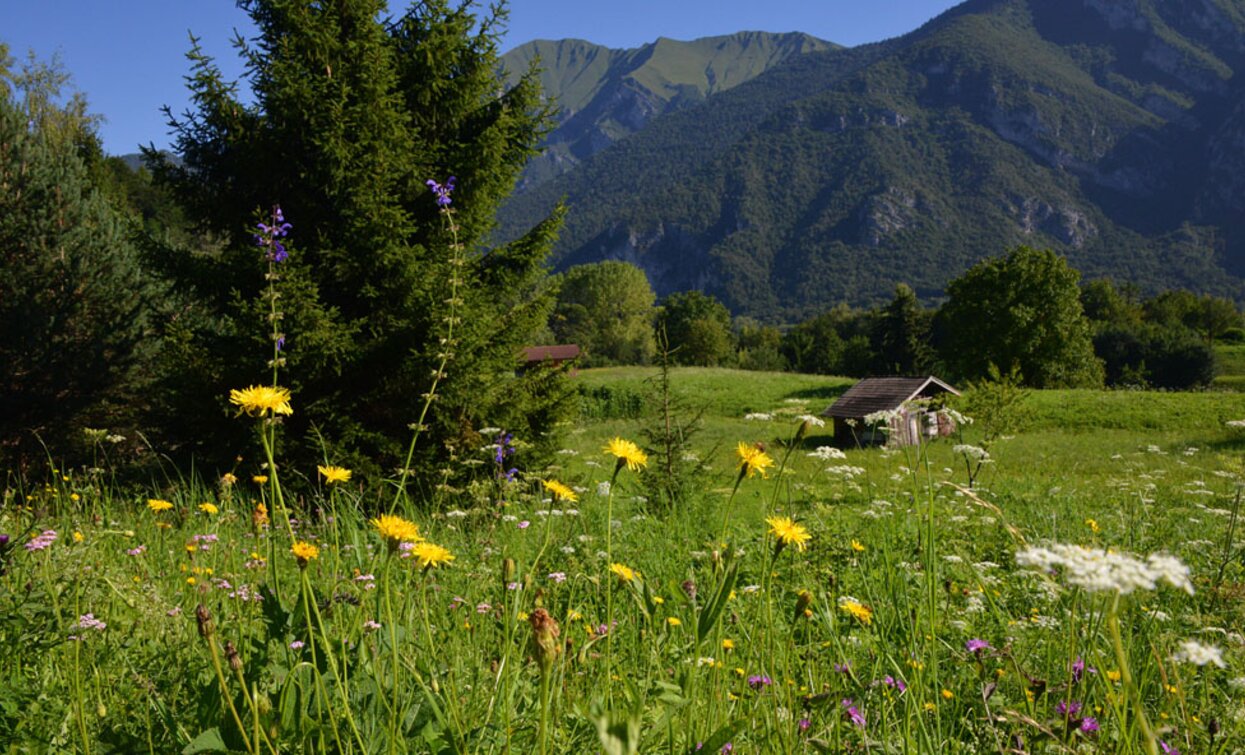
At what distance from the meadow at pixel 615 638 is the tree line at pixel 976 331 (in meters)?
3.81

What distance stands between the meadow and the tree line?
381 centimetres

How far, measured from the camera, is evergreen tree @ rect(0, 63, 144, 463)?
9422mm

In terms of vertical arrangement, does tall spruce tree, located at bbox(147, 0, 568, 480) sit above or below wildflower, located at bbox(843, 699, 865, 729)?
above

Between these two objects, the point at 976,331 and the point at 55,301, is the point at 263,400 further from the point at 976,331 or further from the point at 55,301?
the point at 976,331

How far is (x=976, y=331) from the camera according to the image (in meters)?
37.2

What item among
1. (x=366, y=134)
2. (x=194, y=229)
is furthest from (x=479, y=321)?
(x=194, y=229)

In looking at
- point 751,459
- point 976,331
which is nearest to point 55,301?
point 751,459

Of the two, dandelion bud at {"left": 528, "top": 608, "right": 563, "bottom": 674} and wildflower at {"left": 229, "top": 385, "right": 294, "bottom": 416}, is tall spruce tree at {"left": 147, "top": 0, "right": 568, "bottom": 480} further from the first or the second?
dandelion bud at {"left": 528, "top": 608, "right": 563, "bottom": 674}

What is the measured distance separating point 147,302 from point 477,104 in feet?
18.3

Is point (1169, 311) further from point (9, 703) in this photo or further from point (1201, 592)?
point (9, 703)

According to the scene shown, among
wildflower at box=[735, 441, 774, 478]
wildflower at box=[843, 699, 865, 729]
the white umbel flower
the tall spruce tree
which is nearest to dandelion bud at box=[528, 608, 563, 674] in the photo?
the white umbel flower

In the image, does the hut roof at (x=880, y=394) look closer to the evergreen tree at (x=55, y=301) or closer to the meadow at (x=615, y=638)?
the meadow at (x=615, y=638)

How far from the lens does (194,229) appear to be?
8750 millimetres

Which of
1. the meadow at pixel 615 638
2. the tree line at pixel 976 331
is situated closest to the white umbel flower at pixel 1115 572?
the meadow at pixel 615 638
